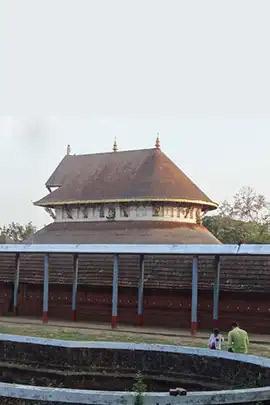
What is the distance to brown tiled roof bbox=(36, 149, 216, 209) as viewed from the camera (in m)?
29.7

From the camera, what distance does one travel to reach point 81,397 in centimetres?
799

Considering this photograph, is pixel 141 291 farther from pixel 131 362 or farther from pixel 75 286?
pixel 131 362

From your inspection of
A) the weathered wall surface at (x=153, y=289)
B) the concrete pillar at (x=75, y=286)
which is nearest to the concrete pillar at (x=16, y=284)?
the weathered wall surface at (x=153, y=289)

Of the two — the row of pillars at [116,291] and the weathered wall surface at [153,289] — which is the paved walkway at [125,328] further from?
the weathered wall surface at [153,289]

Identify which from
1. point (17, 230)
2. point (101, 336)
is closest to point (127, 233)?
point (101, 336)

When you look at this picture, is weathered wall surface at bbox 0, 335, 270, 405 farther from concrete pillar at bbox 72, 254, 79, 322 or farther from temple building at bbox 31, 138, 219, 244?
temple building at bbox 31, 138, 219, 244

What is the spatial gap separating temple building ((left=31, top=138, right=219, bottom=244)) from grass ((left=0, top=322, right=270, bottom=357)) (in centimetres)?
839

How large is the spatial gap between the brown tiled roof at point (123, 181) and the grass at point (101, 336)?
36.5 feet

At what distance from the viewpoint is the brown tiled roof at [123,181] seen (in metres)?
29.7

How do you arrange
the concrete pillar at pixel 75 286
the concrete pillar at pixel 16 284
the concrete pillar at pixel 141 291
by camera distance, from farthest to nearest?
1. the concrete pillar at pixel 16 284
2. the concrete pillar at pixel 75 286
3. the concrete pillar at pixel 141 291

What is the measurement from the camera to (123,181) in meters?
31.0

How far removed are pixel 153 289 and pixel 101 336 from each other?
4525 millimetres

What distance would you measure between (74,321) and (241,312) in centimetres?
587

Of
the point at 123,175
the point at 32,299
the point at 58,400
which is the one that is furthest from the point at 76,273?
the point at 58,400
